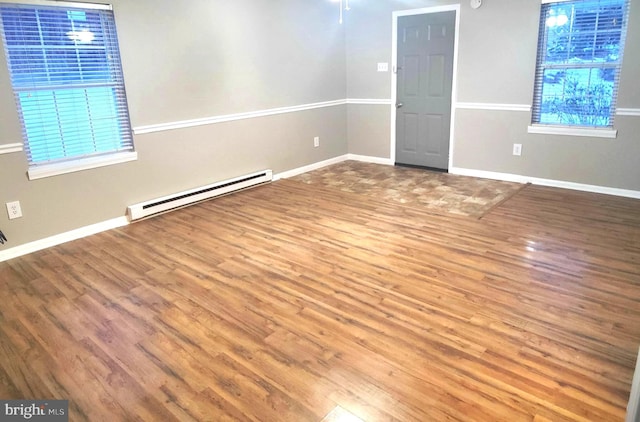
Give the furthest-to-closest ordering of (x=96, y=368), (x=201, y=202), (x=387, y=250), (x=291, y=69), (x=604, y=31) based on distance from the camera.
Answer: (x=291, y=69)
(x=201, y=202)
(x=604, y=31)
(x=387, y=250)
(x=96, y=368)

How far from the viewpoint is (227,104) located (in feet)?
16.0

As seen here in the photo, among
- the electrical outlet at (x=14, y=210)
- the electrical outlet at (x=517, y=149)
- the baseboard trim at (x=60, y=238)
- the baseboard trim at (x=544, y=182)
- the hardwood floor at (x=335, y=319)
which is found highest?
the electrical outlet at (x=517, y=149)

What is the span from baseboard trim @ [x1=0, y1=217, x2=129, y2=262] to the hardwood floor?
0.09m

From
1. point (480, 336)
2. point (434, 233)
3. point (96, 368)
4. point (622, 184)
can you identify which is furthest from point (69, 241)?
point (622, 184)

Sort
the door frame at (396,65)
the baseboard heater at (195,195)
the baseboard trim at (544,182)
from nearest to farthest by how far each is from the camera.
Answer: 1. the baseboard heater at (195,195)
2. the baseboard trim at (544,182)
3. the door frame at (396,65)

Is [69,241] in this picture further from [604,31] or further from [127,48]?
[604,31]

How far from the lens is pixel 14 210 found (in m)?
3.51

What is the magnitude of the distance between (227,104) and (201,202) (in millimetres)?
1100

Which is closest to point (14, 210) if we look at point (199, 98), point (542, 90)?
point (199, 98)

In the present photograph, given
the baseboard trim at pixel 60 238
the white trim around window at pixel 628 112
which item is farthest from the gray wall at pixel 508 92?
the baseboard trim at pixel 60 238

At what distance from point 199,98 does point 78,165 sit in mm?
1372

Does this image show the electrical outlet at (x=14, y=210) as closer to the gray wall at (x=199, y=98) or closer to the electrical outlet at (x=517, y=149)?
the gray wall at (x=199, y=98)

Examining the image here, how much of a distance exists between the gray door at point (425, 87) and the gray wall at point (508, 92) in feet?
0.50

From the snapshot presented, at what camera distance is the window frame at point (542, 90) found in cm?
435
